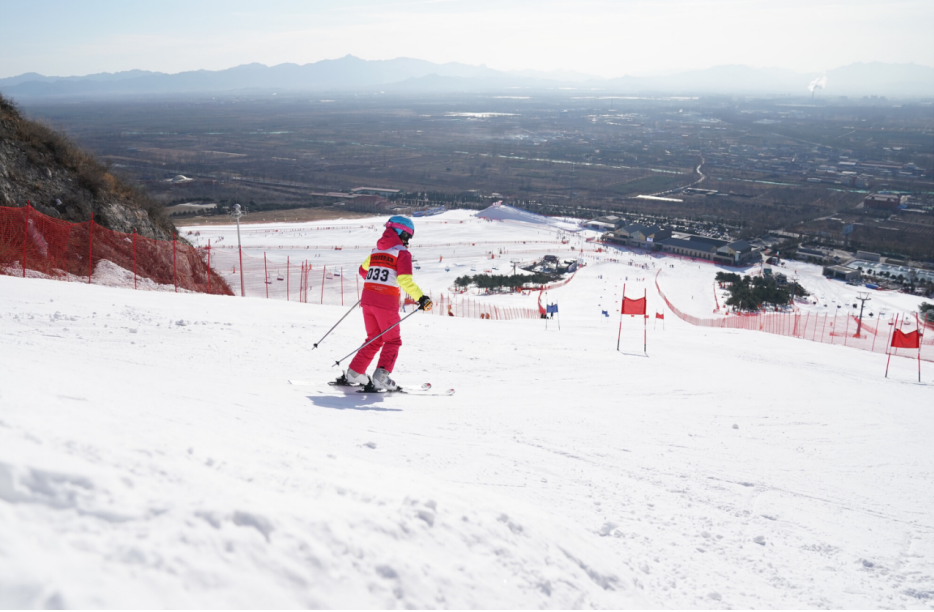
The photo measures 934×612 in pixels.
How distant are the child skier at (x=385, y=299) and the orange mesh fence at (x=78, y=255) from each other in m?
6.83

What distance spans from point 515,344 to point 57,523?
657 centimetres

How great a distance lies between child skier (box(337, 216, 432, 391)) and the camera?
5348mm

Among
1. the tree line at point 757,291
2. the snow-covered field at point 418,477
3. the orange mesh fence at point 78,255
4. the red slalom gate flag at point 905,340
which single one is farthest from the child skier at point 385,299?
the tree line at point 757,291

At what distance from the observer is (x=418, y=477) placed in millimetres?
3246

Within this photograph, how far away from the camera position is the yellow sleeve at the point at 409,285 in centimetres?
523

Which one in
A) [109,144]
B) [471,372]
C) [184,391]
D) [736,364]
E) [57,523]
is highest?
[109,144]

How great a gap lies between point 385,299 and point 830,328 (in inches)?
888

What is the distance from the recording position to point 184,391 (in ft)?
13.6

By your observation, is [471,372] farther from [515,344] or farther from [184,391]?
[184,391]

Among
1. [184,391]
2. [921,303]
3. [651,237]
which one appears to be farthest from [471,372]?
[651,237]

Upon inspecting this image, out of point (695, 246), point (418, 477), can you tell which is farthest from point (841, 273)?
point (418, 477)

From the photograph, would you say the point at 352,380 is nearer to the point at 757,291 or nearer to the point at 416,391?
the point at 416,391

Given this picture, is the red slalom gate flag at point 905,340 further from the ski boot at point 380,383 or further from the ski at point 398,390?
the ski boot at point 380,383

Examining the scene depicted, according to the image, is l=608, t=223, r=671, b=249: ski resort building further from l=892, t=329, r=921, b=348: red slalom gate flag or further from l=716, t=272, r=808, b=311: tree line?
l=892, t=329, r=921, b=348: red slalom gate flag
